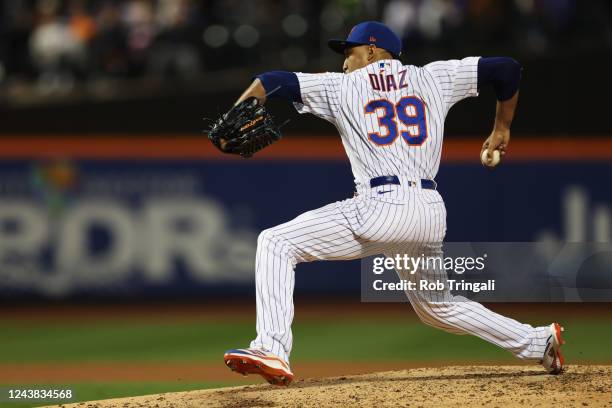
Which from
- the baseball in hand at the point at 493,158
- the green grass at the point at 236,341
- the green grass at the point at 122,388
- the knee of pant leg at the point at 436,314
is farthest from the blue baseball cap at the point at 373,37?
the green grass at the point at 236,341

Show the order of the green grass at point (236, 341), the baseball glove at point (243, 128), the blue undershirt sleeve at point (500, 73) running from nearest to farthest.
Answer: the baseball glove at point (243, 128)
the blue undershirt sleeve at point (500, 73)
the green grass at point (236, 341)

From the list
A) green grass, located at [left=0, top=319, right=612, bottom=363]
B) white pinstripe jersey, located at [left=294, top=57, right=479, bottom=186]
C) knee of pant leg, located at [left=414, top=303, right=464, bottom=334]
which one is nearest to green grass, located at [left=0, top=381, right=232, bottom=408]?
green grass, located at [left=0, top=319, right=612, bottom=363]

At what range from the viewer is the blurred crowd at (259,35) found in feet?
36.5

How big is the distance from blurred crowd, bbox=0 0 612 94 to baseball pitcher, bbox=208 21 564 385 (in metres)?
6.23

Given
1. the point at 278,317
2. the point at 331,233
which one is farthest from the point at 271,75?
the point at 278,317

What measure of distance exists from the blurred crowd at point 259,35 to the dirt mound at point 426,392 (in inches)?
244

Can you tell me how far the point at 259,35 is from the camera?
37.6 ft

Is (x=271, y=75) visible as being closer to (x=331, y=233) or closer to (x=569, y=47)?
(x=331, y=233)

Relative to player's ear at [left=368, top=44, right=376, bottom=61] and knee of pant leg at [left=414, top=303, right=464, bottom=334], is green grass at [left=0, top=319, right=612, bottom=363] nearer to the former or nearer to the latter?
knee of pant leg at [left=414, top=303, right=464, bottom=334]

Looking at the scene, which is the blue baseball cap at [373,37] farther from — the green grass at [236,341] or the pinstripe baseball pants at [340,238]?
the green grass at [236,341]

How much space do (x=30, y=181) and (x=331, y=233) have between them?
7.49 metres

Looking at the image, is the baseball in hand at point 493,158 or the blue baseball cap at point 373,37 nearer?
the blue baseball cap at point 373,37

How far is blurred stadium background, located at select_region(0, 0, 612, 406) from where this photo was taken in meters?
11.2

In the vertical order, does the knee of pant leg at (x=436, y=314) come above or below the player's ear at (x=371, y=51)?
below
